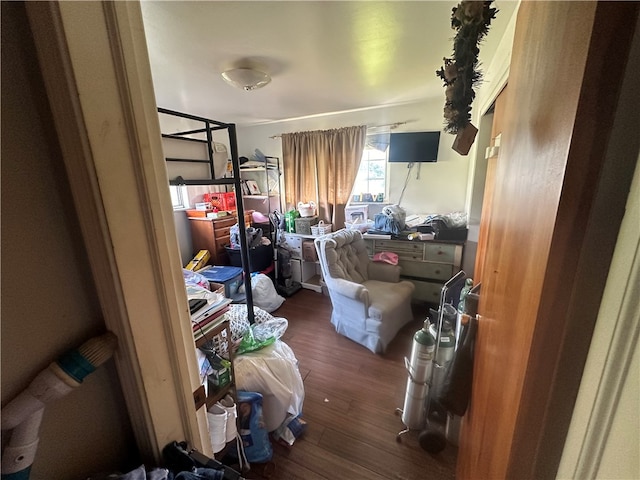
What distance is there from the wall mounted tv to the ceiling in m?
0.43

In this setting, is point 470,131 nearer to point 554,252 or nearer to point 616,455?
point 554,252

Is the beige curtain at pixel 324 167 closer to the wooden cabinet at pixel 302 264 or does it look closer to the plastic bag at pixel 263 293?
the wooden cabinet at pixel 302 264

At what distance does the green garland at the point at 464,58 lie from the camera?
83 cm

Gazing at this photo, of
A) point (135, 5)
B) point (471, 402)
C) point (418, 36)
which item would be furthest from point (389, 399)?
point (418, 36)

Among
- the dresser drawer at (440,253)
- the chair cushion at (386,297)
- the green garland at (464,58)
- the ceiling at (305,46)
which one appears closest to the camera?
the green garland at (464,58)

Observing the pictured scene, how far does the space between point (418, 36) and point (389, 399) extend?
2.32 metres

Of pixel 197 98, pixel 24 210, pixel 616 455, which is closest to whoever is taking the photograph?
pixel 616 455

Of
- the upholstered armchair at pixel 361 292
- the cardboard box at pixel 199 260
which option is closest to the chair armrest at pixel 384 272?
the upholstered armchair at pixel 361 292

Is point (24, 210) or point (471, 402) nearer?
point (24, 210)

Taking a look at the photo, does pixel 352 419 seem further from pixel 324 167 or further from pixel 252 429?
pixel 324 167

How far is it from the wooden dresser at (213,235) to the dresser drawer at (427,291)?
7.44 ft

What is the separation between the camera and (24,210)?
1.40 feet

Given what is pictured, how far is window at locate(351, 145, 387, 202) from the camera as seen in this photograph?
10.4ft

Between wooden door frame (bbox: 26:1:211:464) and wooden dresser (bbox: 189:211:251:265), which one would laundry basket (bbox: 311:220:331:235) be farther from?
wooden door frame (bbox: 26:1:211:464)
